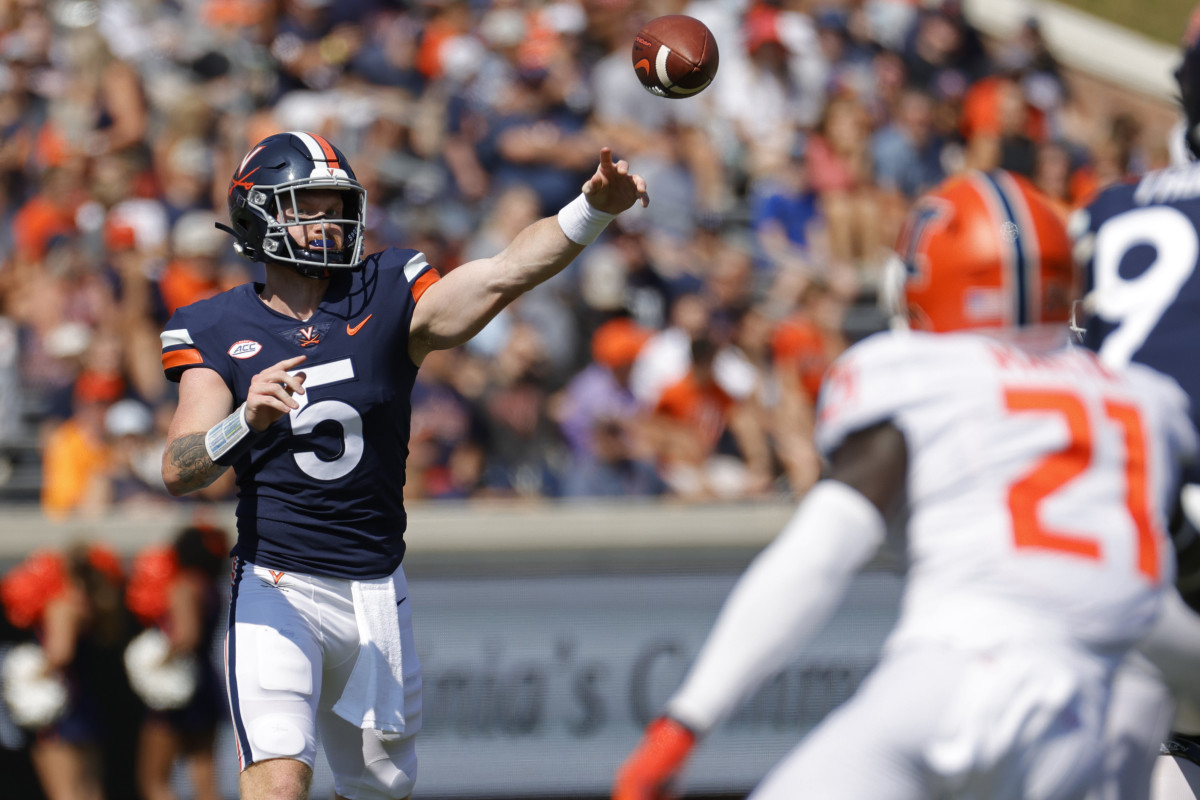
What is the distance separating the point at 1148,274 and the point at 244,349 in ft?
8.00

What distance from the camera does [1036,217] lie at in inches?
104

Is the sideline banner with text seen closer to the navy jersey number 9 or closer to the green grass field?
the navy jersey number 9

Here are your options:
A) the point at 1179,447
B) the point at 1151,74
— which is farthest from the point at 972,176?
the point at 1151,74

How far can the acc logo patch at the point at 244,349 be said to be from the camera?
4.09m

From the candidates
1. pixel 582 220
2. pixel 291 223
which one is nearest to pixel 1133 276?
pixel 582 220

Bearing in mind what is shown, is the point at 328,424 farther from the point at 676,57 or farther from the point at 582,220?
the point at 676,57

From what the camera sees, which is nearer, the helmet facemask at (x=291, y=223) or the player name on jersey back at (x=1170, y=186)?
the player name on jersey back at (x=1170, y=186)

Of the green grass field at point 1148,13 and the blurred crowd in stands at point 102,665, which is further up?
the green grass field at point 1148,13

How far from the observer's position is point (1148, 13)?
14945 millimetres

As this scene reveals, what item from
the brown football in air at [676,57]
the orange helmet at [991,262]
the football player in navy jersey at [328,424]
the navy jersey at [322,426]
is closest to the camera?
the orange helmet at [991,262]

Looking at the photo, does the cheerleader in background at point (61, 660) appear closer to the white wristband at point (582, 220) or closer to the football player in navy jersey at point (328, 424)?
the football player in navy jersey at point (328, 424)

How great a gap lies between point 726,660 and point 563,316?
6.32 meters

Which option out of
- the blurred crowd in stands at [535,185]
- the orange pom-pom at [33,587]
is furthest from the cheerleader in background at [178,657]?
the blurred crowd in stands at [535,185]

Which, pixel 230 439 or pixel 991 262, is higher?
pixel 991 262
